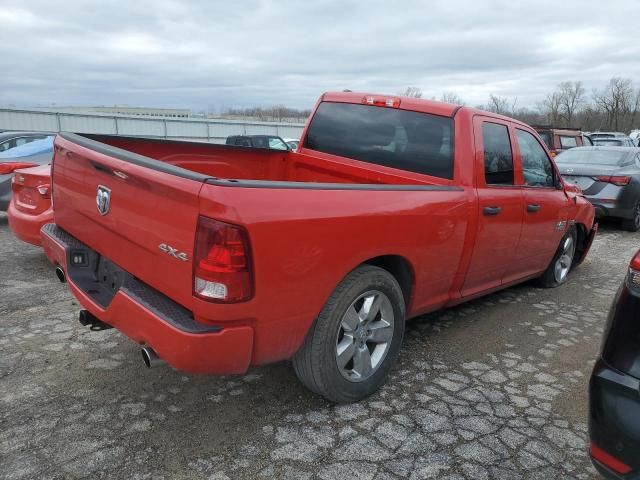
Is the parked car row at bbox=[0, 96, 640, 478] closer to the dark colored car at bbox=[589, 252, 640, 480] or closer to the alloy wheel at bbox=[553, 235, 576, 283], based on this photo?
the dark colored car at bbox=[589, 252, 640, 480]

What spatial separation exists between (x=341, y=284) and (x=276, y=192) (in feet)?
2.31

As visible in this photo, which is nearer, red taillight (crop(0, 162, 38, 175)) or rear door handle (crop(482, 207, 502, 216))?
rear door handle (crop(482, 207, 502, 216))

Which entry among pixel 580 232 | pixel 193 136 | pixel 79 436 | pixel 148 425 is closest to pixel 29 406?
pixel 79 436

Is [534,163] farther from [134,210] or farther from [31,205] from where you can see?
[31,205]

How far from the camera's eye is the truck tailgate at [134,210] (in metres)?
2.38

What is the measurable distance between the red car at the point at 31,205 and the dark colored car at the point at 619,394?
200 inches

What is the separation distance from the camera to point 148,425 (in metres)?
2.85

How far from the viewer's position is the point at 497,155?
13.6 ft

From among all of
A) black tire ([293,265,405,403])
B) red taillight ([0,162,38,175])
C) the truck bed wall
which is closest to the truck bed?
the truck bed wall

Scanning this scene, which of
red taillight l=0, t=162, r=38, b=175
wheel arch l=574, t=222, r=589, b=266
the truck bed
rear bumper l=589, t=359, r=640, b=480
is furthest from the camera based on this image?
red taillight l=0, t=162, r=38, b=175

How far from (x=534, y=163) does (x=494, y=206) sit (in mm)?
1161

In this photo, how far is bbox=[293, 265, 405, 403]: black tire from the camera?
9.29ft

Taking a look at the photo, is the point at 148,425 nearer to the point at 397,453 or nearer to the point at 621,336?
the point at 397,453

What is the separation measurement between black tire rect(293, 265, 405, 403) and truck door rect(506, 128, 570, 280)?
188 centimetres
